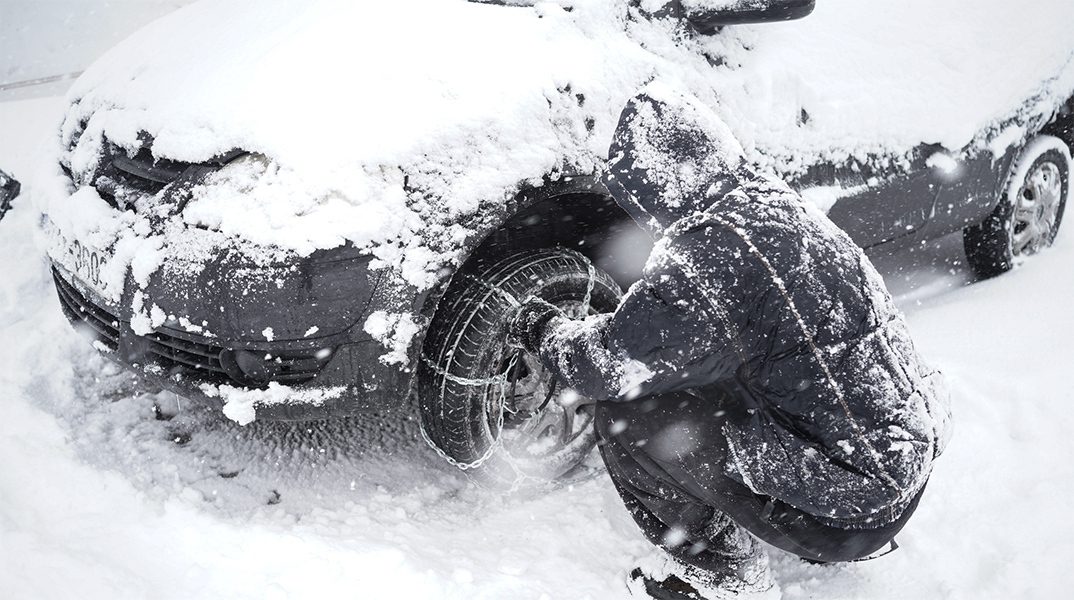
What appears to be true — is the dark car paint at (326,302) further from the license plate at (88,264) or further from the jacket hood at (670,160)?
the jacket hood at (670,160)

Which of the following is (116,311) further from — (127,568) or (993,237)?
(993,237)

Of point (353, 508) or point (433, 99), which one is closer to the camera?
point (433, 99)

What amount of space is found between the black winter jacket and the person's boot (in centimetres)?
36

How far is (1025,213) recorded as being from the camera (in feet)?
13.5

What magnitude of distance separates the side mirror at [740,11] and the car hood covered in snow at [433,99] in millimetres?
87

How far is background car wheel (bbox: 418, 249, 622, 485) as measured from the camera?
2.17 meters

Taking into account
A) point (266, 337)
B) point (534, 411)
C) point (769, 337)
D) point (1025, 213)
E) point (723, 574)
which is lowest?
point (1025, 213)

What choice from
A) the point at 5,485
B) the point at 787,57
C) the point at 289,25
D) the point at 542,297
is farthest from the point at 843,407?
the point at 5,485

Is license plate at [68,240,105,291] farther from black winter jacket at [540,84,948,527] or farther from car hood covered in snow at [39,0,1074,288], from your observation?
black winter jacket at [540,84,948,527]

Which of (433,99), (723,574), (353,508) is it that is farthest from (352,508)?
(433,99)

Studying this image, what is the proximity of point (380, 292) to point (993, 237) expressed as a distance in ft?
11.4

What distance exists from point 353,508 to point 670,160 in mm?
1459

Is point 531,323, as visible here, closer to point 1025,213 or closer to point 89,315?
point 89,315

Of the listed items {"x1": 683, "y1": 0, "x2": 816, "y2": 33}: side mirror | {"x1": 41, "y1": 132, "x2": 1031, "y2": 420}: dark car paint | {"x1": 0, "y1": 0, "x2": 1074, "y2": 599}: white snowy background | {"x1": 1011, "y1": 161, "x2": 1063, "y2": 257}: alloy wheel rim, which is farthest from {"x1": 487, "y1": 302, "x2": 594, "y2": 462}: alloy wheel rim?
{"x1": 1011, "y1": 161, "x2": 1063, "y2": 257}: alloy wheel rim
